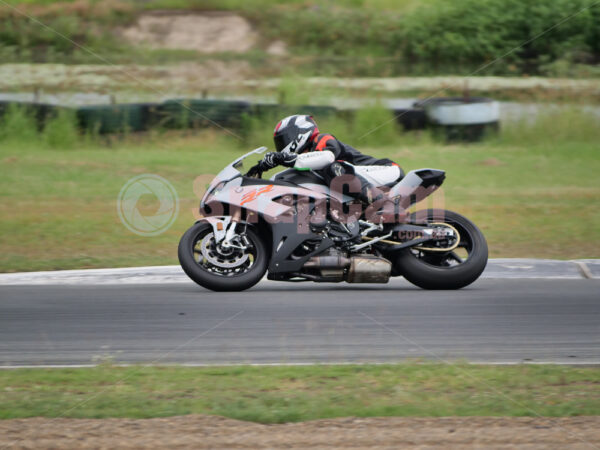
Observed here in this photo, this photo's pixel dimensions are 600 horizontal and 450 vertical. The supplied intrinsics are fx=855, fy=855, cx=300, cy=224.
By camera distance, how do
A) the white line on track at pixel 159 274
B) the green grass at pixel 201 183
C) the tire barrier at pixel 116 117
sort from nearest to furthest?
the white line on track at pixel 159 274 → the green grass at pixel 201 183 → the tire barrier at pixel 116 117

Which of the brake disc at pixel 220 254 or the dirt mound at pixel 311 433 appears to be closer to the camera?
the dirt mound at pixel 311 433

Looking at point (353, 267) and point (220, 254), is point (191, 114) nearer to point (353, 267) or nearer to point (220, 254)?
point (220, 254)

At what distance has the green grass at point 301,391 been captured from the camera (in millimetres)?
4941

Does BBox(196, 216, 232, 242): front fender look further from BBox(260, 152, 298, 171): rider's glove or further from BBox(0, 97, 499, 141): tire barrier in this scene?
BBox(0, 97, 499, 141): tire barrier

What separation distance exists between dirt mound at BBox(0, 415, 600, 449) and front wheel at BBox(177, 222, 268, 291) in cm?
341

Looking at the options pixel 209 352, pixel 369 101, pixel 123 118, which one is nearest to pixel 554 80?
pixel 369 101

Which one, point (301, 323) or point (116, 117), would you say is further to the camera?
point (116, 117)

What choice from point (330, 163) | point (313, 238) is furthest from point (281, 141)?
point (313, 238)

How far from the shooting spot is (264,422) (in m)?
4.81

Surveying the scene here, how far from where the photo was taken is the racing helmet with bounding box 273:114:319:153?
27.9 feet

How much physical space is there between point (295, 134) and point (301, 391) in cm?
374

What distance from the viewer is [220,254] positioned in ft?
26.9
